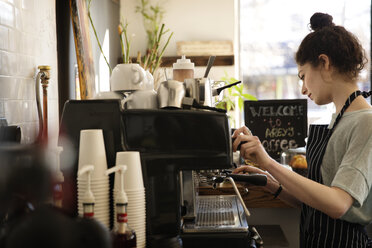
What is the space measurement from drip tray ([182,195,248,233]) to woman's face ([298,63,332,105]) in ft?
1.83

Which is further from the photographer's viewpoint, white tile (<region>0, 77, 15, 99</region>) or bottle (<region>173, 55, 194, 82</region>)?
bottle (<region>173, 55, 194, 82</region>)

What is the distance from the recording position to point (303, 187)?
165 centimetres

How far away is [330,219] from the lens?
5.88 ft

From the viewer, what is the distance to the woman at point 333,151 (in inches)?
63.9

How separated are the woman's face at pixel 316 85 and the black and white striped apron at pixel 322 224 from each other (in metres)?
0.10

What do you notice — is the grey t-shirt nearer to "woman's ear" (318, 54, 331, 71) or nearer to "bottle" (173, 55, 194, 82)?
"woman's ear" (318, 54, 331, 71)

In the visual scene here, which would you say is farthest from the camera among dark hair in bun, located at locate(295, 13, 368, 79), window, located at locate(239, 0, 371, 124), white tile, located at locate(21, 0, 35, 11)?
window, located at locate(239, 0, 371, 124)

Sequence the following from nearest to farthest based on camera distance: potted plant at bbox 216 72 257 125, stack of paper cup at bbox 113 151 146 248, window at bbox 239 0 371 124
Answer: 1. stack of paper cup at bbox 113 151 146 248
2. potted plant at bbox 216 72 257 125
3. window at bbox 239 0 371 124

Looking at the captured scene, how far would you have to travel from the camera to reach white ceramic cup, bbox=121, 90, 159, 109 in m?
1.37

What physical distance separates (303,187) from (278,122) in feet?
4.96

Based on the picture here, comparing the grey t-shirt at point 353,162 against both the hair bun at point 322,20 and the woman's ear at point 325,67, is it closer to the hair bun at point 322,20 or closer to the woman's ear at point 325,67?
the woman's ear at point 325,67

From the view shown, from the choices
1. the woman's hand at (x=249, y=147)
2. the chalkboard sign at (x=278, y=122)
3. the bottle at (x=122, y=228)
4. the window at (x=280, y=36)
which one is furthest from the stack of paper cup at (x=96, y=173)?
the window at (x=280, y=36)

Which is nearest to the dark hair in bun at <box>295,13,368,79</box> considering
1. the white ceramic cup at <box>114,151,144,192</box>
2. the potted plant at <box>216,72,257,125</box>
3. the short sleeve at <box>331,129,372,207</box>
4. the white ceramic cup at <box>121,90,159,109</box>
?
the short sleeve at <box>331,129,372,207</box>

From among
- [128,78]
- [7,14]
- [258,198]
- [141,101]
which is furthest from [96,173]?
[258,198]
